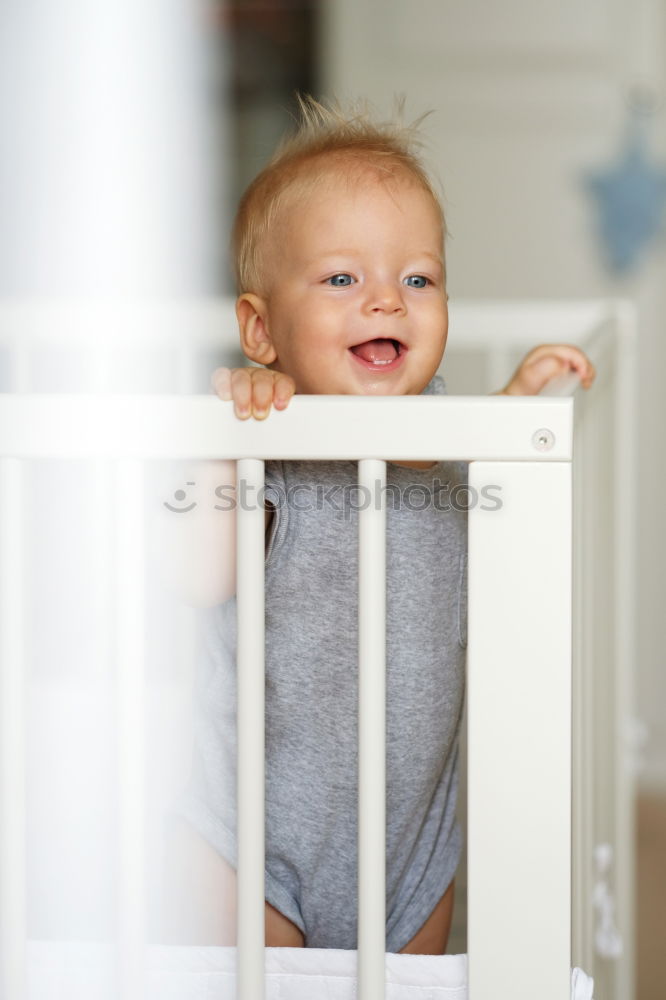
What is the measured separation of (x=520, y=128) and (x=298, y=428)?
6.31 ft

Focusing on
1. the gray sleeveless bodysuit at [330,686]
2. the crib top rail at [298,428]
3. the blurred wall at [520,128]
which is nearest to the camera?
the crib top rail at [298,428]

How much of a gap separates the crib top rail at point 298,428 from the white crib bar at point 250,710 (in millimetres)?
22

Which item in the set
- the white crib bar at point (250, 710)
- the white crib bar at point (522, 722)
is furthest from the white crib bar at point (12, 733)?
the white crib bar at point (522, 722)

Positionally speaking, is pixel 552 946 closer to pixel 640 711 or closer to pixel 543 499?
pixel 543 499

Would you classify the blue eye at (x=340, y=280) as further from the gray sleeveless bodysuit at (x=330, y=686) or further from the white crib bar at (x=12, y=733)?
the white crib bar at (x=12, y=733)

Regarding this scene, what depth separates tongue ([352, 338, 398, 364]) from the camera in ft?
2.57

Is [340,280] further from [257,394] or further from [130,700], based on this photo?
[130,700]

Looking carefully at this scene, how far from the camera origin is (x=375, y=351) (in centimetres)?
78

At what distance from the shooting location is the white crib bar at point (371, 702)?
0.56 meters

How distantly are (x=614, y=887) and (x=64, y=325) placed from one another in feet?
3.02

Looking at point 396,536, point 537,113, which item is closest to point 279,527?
point 396,536

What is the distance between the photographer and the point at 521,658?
0.57 m

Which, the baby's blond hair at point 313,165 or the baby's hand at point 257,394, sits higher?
the baby's blond hair at point 313,165

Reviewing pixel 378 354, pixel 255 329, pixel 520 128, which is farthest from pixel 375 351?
pixel 520 128
